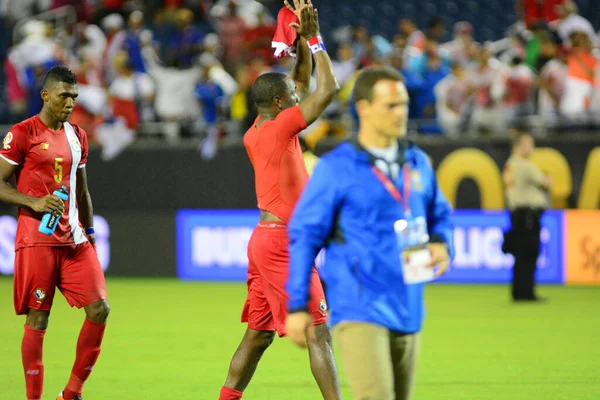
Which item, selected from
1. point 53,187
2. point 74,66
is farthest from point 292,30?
point 74,66

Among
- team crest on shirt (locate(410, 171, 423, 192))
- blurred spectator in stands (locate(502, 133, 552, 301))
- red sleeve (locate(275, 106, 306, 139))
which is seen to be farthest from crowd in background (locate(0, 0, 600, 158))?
team crest on shirt (locate(410, 171, 423, 192))

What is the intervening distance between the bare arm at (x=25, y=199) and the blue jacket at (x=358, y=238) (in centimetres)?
280

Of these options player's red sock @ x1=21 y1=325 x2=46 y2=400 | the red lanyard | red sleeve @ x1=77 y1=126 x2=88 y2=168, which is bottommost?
player's red sock @ x1=21 y1=325 x2=46 y2=400

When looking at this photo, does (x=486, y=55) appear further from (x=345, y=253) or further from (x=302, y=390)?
(x=345, y=253)

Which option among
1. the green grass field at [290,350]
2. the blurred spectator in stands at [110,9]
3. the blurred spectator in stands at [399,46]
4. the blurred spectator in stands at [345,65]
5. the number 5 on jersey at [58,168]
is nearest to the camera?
the number 5 on jersey at [58,168]

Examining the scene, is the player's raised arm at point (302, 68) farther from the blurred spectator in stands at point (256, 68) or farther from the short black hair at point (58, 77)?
the blurred spectator in stands at point (256, 68)

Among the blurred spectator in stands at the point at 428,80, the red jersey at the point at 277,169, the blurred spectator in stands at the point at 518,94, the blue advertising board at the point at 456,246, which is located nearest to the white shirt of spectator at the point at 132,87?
the blue advertising board at the point at 456,246

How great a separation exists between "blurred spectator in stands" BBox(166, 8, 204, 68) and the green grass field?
542 cm

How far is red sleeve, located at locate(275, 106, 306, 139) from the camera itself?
6496 millimetres

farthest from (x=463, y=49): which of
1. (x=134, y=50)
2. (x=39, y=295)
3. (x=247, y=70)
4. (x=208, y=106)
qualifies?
(x=39, y=295)

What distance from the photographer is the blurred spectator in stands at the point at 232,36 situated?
20.1 meters

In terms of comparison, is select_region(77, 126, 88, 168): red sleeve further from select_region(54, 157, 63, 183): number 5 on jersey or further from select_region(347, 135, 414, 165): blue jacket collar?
select_region(347, 135, 414, 165): blue jacket collar

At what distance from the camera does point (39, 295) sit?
7227mm

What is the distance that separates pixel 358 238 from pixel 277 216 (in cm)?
A: 203
